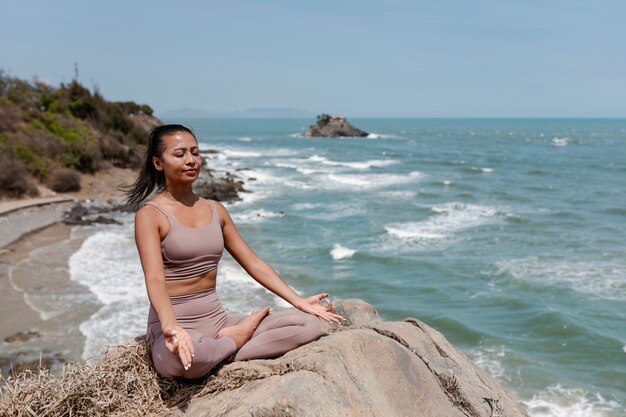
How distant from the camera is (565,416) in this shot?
9.51 m

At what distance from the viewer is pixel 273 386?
131 inches

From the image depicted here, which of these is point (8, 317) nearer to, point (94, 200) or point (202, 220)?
point (202, 220)

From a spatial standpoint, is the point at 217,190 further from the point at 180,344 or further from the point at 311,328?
the point at 180,344

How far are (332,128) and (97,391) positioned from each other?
353 feet

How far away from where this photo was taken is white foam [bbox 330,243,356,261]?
776 inches

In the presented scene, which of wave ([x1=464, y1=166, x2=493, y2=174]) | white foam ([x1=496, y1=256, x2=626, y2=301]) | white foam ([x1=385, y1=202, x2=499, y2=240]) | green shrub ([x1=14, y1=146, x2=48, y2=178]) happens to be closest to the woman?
white foam ([x1=496, y1=256, x2=626, y2=301])

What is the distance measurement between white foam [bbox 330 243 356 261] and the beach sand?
784 cm

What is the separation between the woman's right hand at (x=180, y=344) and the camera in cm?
342

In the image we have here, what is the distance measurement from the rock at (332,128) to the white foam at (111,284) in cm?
8944

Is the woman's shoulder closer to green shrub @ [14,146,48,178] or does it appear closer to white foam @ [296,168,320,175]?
green shrub @ [14,146,48,178]

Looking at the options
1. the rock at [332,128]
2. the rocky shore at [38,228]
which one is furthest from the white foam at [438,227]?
the rock at [332,128]

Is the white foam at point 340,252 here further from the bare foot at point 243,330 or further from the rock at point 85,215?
the bare foot at point 243,330

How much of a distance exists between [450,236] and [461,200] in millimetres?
10566

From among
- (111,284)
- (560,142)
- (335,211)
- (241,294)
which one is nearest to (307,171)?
(335,211)
